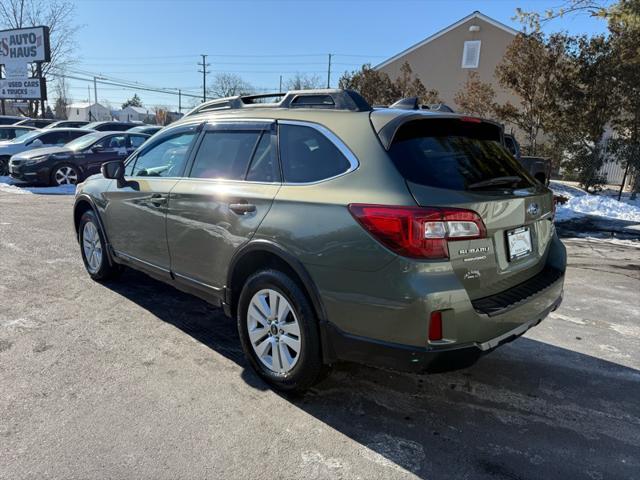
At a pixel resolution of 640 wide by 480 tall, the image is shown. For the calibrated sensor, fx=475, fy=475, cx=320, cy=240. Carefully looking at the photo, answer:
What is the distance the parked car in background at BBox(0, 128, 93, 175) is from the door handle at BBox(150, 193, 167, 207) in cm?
1289

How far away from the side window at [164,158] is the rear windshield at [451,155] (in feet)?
6.68

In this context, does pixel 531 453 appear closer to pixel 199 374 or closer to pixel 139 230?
pixel 199 374

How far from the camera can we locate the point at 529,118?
15.7 metres

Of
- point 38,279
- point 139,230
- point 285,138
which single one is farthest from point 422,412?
point 38,279

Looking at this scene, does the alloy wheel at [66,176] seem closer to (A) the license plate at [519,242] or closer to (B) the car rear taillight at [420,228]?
(B) the car rear taillight at [420,228]

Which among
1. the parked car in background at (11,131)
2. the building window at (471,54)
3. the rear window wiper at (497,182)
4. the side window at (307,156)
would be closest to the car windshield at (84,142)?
the parked car in background at (11,131)

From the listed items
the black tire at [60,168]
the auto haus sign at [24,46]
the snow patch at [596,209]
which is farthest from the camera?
the auto haus sign at [24,46]

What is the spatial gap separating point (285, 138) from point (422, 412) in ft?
6.54

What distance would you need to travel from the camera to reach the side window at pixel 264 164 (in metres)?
3.21

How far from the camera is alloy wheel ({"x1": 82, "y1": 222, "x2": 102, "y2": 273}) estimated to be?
5223 mm

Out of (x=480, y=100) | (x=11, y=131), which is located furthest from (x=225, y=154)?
(x=11, y=131)

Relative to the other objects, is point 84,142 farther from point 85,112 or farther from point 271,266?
point 85,112

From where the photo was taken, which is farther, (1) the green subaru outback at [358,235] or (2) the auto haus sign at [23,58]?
(2) the auto haus sign at [23,58]

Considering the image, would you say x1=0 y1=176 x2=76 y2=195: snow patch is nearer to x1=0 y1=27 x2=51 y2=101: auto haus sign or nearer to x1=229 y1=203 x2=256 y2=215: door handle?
x1=229 y1=203 x2=256 y2=215: door handle
